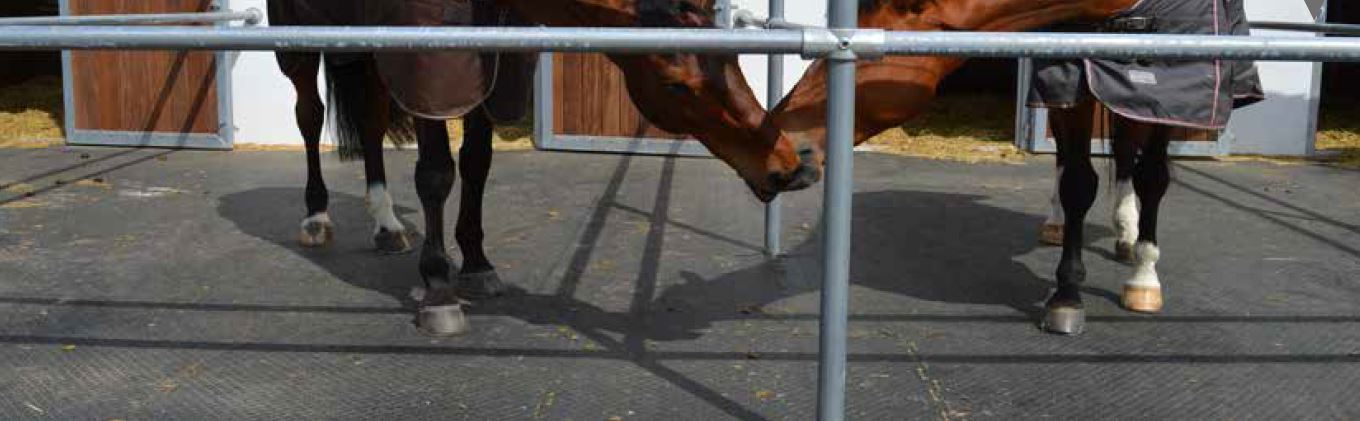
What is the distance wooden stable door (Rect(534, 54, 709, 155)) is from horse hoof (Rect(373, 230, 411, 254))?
311 centimetres

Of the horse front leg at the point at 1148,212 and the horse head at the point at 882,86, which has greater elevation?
the horse head at the point at 882,86

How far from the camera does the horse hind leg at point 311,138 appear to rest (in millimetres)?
4969

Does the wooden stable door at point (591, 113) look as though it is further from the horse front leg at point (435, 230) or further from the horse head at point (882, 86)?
the horse head at point (882, 86)

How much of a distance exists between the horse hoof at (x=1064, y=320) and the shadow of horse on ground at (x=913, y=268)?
199 millimetres

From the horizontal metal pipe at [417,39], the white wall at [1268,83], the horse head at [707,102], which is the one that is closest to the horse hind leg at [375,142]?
the horse head at [707,102]

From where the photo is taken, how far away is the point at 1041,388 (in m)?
3.14

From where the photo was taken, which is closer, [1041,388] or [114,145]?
[1041,388]

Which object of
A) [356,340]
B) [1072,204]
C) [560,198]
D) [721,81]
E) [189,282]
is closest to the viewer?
[721,81]

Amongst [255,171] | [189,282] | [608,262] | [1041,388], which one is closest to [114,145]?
[255,171]

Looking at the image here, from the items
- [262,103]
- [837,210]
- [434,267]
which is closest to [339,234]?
[434,267]

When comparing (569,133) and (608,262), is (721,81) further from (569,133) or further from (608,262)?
(569,133)

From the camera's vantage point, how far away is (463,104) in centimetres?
345

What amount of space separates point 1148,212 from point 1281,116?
171 inches

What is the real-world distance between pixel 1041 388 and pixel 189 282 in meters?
2.77
